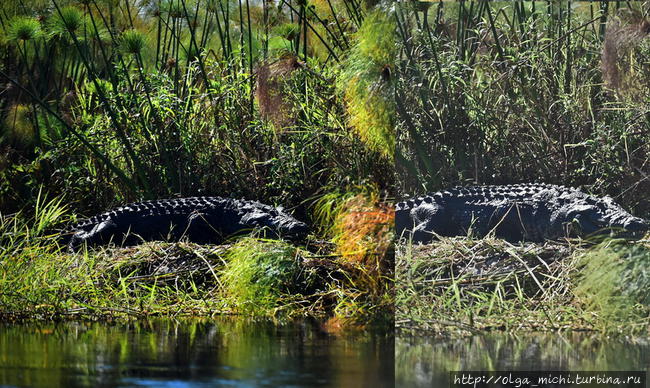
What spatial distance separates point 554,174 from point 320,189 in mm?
1828

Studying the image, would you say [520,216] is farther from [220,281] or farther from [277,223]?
[277,223]

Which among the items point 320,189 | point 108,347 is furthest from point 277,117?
point 108,347

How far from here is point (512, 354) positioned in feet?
10.5

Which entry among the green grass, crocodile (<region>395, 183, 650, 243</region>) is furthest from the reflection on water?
the green grass

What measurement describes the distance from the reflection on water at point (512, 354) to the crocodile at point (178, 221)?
8.97 ft

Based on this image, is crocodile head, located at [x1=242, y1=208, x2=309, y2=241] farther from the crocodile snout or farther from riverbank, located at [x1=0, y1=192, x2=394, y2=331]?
the crocodile snout

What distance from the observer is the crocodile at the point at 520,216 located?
4.24 metres

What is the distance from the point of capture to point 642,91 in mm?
4684

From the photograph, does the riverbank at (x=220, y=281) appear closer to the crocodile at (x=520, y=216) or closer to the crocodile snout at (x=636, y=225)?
the crocodile at (x=520, y=216)

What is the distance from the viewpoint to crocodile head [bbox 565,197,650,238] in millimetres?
4117

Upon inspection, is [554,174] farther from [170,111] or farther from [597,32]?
[170,111]

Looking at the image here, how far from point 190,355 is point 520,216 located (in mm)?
1949

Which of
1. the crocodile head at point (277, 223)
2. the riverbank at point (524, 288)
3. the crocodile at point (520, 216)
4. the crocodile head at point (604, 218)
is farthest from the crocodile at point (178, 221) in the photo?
the riverbank at point (524, 288)

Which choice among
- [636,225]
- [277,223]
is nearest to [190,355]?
[636,225]
